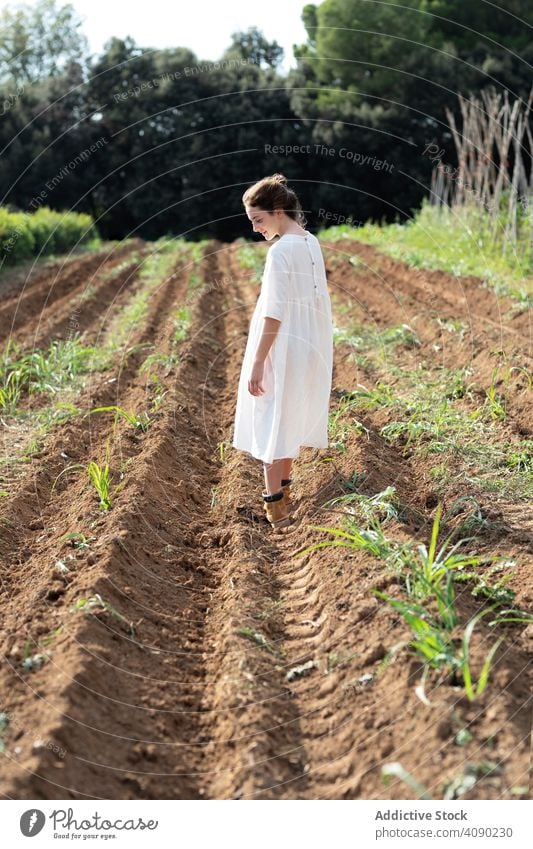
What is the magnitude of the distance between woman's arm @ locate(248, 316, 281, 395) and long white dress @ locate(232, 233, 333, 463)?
44 mm

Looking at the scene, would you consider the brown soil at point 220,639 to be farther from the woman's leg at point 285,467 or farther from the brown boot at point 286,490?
the woman's leg at point 285,467

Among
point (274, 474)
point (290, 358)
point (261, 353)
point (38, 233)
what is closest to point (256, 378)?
point (261, 353)

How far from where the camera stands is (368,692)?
2805mm

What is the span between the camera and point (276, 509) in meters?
4.32

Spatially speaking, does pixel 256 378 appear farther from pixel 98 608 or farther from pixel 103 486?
pixel 98 608

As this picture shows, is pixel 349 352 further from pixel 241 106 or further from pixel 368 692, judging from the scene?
pixel 241 106

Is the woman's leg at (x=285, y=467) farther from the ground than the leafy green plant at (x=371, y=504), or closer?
farther from the ground

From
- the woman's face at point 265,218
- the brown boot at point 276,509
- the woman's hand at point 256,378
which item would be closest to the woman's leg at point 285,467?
the brown boot at point 276,509

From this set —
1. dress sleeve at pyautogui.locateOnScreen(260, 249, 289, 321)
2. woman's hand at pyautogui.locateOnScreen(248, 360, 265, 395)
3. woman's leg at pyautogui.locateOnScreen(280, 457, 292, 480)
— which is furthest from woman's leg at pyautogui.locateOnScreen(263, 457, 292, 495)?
dress sleeve at pyautogui.locateOnScreen(260, 249, 289, 321)

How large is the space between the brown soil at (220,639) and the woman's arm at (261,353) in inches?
28.6

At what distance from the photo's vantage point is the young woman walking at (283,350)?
392cm

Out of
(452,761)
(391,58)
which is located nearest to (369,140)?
(391,58)

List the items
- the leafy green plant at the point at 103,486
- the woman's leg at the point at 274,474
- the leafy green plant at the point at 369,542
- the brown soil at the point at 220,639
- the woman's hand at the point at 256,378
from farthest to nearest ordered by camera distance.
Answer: the leafy green plant at the point at 103,486 → the woman's leg at the point at 274,474 → the woman's hand at the point at 256,378 → the leafy green plant at the point at 369,542 → the brown soil at the point at 220,639

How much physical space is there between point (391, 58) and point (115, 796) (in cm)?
2718
